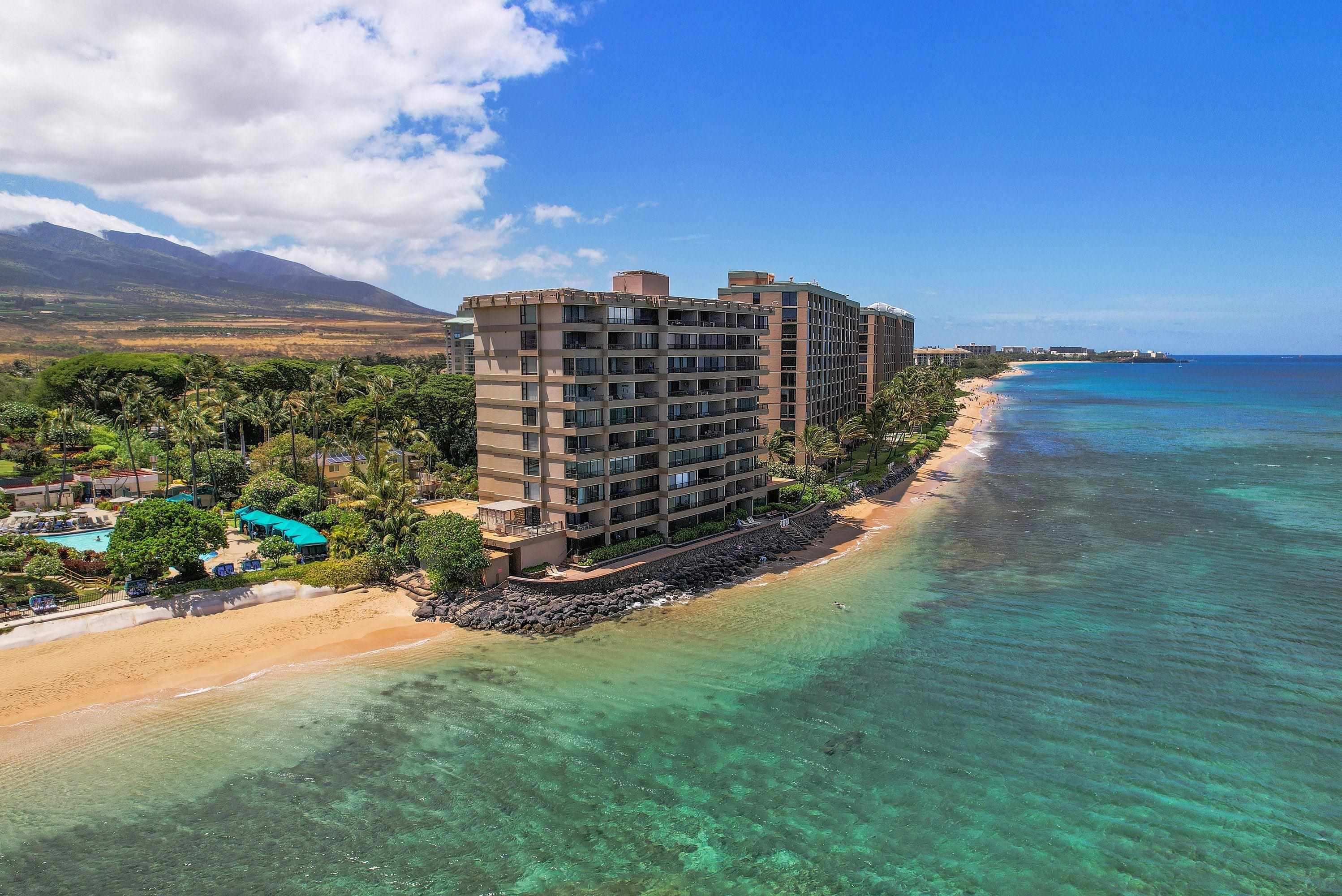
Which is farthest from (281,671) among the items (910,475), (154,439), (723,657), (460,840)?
(910,475)

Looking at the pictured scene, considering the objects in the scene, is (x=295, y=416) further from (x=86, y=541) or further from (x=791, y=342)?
(x=791, y=342)

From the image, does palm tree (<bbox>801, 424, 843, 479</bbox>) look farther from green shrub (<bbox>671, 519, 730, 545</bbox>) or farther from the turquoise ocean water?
the turquoise ocean water

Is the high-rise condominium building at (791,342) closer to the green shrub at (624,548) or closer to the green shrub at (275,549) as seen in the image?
the green shrub at (624,548)

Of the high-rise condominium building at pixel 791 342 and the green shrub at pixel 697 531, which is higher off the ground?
the high-rise condominium building at pixel 791 342

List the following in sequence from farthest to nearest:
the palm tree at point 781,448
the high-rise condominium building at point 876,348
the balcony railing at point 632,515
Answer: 1. the high-rise condominium building at point 876,348
2. the palm tree at point 781,448
3. the balcony railing at point 632,515

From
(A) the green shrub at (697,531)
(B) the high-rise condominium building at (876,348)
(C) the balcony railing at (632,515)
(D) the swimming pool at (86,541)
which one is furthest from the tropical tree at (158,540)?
(B) the high-rise condominium building at (876,348)

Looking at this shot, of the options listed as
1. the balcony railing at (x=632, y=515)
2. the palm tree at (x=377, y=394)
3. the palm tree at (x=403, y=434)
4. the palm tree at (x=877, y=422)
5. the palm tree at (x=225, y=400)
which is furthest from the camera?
the palm tree at (x=877, y=422)

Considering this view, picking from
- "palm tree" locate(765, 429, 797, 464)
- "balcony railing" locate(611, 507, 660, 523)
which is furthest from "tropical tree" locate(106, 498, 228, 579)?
"palm tree" locate(765, 429, 797, 464)

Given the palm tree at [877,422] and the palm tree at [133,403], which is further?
the palm tree at [877,422]
